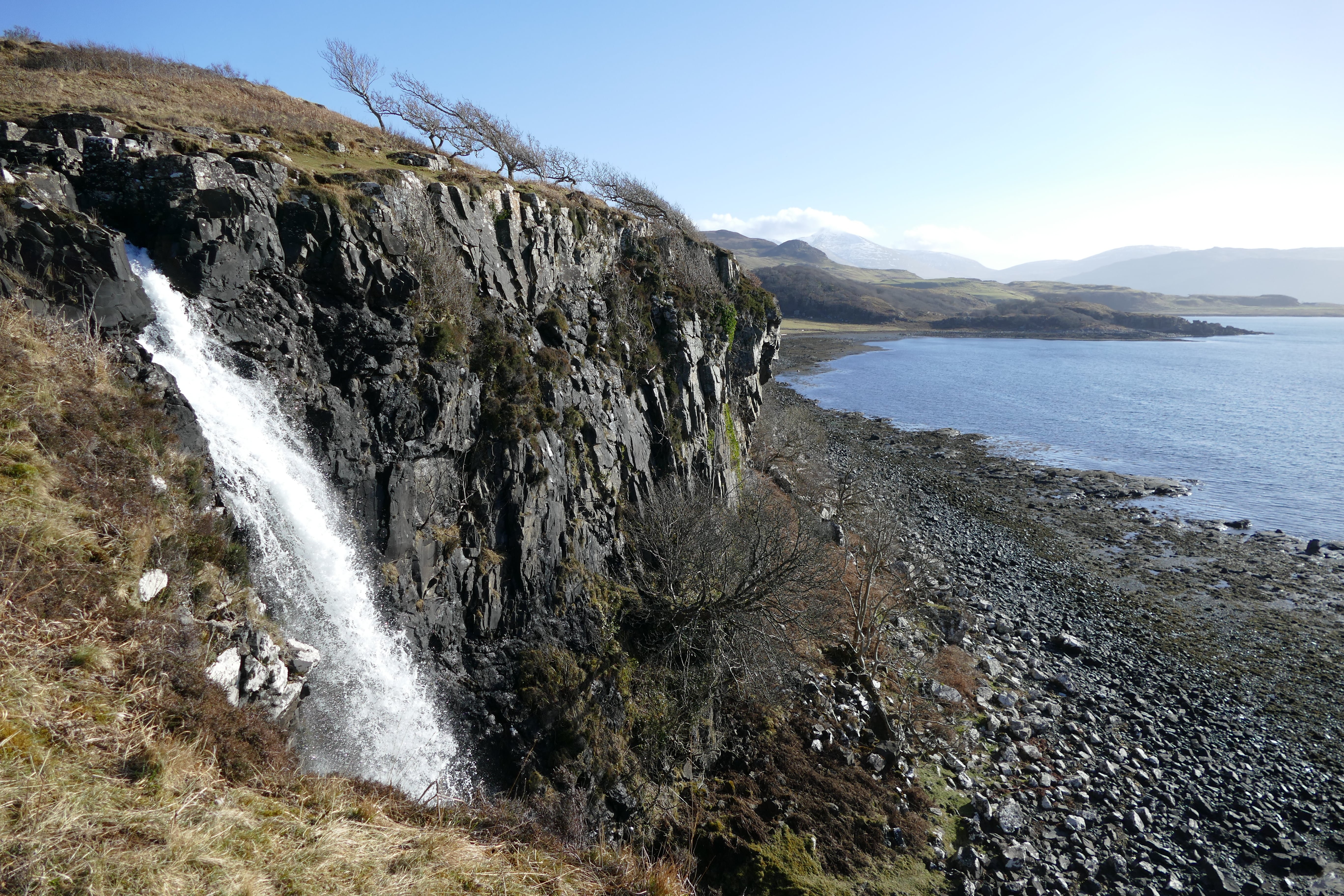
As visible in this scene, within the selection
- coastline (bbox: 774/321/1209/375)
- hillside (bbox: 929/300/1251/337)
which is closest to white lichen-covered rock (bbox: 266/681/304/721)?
coastline (bbox: 774/321/1209/375)

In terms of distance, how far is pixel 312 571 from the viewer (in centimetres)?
1311

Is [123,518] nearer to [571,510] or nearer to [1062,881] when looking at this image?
[571,510]

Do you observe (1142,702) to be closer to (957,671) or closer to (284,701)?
(957,671)

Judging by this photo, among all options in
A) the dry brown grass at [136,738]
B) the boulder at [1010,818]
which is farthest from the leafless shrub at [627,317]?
the boulder at [1010,818]

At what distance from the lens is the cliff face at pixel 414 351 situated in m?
14.1

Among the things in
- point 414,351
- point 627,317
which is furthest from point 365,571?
Answer: point 627,317

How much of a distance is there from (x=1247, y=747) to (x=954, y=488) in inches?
1057

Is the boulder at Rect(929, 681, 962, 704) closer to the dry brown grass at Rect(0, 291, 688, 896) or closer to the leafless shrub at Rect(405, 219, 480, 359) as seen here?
the dry brown grass at Rect(0, 291, 688, 896)

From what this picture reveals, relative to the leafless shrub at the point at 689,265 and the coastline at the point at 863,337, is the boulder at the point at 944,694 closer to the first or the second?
the leafless shrub at the point at 689,265

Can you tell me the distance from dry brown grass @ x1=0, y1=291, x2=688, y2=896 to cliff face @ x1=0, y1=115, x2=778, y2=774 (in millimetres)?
1872

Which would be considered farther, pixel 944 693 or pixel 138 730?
pixel 944 693

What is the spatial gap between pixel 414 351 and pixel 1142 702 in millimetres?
28478

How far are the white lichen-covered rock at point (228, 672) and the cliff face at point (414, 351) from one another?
14.8 ft

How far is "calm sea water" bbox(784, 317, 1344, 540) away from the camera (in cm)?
4588
